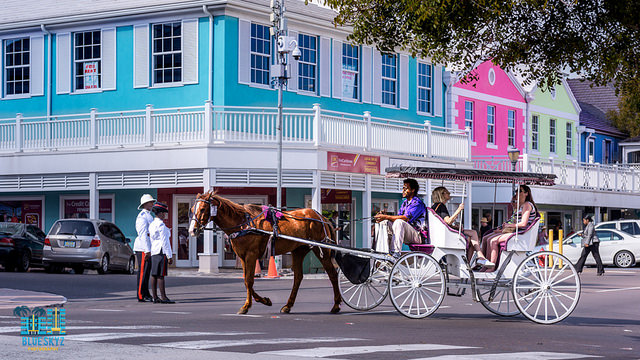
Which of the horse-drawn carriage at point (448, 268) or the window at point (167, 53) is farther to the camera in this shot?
the window at point (167, 53)

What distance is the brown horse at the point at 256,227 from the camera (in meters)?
14.7

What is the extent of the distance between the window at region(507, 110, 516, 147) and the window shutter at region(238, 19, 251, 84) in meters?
16.8

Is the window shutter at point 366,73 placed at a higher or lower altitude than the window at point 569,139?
higher

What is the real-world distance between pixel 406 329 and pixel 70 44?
23032 millimetres

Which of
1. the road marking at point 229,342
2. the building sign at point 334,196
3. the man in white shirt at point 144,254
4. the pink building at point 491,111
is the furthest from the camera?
the pink building at point 491,111

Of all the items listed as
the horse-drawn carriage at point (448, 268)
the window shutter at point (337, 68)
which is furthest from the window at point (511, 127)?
the horse-drawn carriage at point (448, 268)

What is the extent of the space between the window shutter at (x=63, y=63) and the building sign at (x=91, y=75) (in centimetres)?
61

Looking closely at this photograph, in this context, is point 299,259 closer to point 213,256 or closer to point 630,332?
point 630,332

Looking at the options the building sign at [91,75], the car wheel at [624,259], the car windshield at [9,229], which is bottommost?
the car wheel at [624,259]

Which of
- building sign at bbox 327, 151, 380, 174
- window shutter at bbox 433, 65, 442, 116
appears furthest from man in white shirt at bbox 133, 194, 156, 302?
window shutter at bbox 433, 65, 442, 116

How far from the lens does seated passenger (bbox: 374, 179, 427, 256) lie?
14305 millimetres

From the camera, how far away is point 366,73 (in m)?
35.0

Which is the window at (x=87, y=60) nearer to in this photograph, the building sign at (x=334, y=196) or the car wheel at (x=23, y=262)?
the car wheel at (x=23, y=262)

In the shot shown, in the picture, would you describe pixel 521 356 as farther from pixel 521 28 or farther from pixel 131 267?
pixel 131 267
